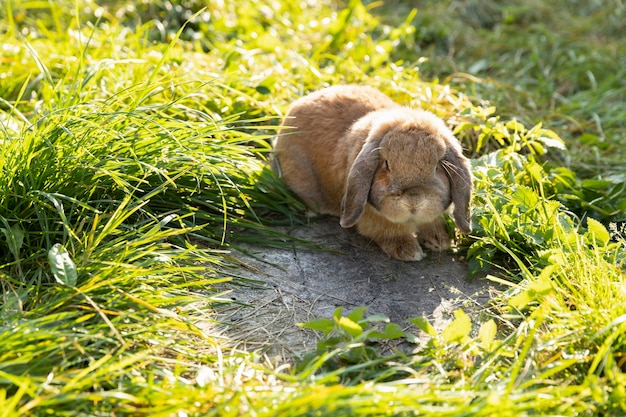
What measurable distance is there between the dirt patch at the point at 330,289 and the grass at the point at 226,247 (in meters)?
0.11

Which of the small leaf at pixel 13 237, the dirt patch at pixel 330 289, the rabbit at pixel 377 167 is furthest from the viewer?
the rabbit at pixel 377 167

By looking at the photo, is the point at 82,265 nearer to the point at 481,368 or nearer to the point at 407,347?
the point at 407,347

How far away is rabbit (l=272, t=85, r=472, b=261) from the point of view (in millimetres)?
3721

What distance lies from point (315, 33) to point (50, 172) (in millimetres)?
3402

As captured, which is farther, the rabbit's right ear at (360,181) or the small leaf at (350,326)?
the rabbit's right ear at (360,181)

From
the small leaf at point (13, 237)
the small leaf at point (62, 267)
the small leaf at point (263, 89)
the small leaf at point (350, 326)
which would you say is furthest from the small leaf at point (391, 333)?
the small leaf at point (263, 89)

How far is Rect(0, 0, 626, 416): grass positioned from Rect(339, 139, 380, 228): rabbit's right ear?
50 cm

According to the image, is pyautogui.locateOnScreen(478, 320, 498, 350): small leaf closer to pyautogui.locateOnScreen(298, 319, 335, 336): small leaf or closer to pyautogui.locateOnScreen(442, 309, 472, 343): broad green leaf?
pyautogui.locateOnScreen(442, 309, 472, 343): broad green leaf

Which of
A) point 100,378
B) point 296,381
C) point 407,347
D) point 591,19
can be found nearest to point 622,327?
point 407,347

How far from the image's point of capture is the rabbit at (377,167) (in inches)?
146

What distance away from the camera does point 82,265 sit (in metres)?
→ 3.10

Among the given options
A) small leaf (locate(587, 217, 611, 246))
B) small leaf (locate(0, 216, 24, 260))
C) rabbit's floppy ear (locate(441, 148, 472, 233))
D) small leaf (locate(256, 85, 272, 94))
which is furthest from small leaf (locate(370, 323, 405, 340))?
small leaf (locate(256, 85, 272, 94))

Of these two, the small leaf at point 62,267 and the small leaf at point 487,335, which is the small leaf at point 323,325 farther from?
the small leaf at point 62,267

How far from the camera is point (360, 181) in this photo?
380cm
